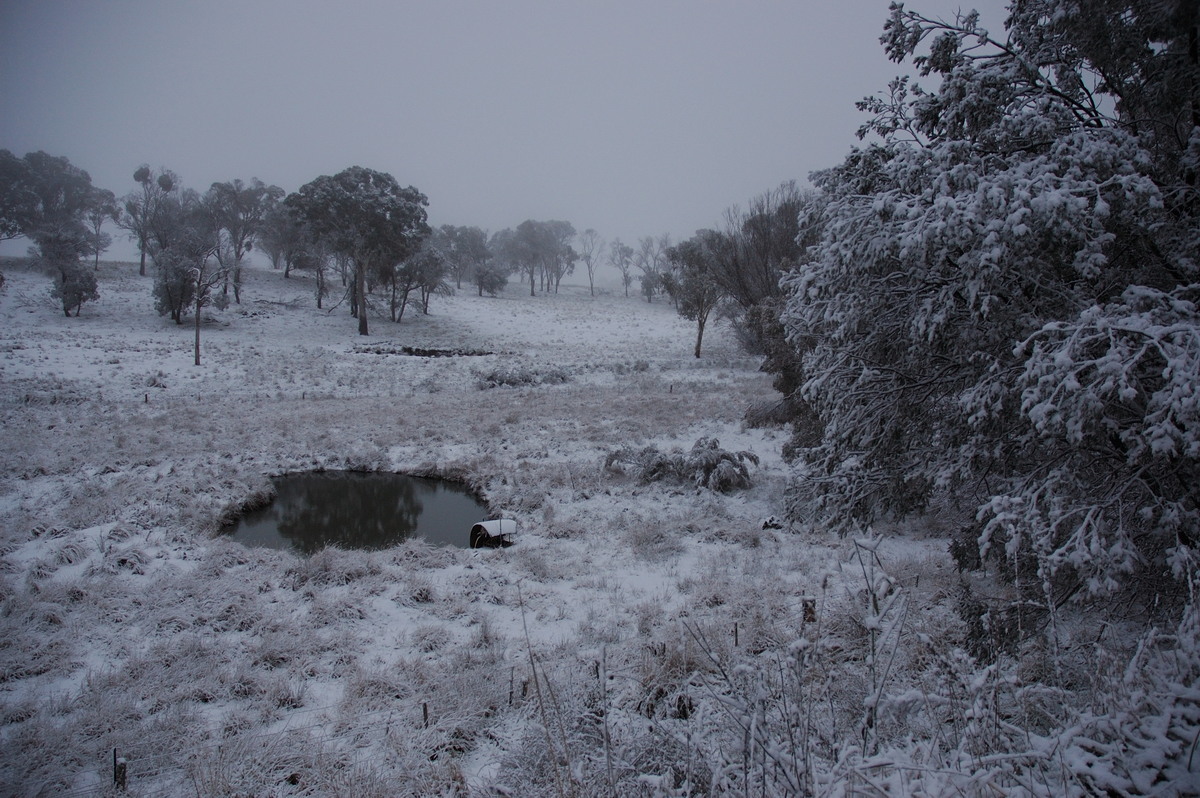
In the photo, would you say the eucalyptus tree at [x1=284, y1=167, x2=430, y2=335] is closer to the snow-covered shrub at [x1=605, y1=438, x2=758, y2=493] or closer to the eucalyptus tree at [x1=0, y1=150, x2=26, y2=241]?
the eucalyptus tree at [x1=0, y1=150, x2=26, y2=241]

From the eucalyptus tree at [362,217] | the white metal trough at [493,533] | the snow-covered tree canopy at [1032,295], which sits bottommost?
the white metal trough at [493,533]

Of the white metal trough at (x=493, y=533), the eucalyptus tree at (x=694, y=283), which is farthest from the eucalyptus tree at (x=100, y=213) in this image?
the white metal trough at (x=493, y=533)

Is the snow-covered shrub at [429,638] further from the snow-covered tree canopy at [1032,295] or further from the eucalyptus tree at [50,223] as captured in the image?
the eucalyptus tree at [50,223]

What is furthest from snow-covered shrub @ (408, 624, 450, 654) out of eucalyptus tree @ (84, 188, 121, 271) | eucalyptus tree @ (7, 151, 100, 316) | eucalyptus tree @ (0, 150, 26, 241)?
eucalyptus tree @ (84, 188, 121, 271)

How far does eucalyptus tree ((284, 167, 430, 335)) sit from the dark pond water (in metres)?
25.6

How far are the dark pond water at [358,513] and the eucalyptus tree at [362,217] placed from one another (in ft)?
84.0

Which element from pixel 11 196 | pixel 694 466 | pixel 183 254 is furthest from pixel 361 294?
pixel 694 466

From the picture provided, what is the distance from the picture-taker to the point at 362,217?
34000 mm

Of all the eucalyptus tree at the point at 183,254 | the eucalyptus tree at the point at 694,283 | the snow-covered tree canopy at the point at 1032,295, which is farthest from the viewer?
the eucalyptus tree at the point at 183,254

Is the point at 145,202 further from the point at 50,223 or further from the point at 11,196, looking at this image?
the point at 11,196

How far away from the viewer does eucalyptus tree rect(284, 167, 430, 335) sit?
33562 millimetres

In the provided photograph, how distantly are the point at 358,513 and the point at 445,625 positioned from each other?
18.9 feet

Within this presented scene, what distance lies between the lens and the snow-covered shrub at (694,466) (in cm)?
1014

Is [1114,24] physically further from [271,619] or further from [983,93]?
[271,619]
